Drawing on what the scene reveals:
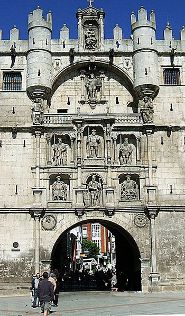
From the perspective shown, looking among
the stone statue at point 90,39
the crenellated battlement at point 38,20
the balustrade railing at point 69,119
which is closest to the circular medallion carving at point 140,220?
the balustrade railing at point 69,119

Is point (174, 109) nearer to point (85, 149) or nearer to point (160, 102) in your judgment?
point (160, 102)

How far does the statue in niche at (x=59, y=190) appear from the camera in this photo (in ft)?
88.7

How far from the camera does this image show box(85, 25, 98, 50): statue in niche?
96.8 feet

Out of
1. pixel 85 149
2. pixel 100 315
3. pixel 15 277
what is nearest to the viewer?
pixel 100 315

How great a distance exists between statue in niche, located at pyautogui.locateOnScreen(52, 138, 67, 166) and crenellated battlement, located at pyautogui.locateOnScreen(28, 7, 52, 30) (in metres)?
7.04

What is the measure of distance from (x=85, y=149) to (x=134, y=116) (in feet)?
11.0

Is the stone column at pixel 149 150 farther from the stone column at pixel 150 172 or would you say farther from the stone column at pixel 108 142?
the stone column at pixel 108 142

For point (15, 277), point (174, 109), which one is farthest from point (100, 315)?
point (174, 109)

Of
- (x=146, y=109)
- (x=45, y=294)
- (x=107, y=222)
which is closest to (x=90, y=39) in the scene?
(x=146, y=109)

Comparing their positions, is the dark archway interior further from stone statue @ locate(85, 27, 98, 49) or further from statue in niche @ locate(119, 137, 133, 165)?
stone statue @ locate(85, 27, 98, 49)

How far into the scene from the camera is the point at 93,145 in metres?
27.7

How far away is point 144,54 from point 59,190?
9265 millimetres

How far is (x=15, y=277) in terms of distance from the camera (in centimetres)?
2603

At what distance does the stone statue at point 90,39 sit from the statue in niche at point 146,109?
4.46m
